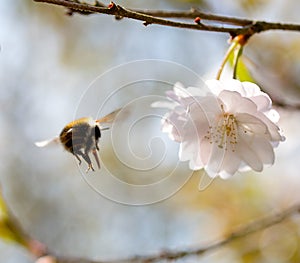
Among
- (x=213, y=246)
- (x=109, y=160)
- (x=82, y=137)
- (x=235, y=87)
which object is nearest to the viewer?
(x=82, y=137)

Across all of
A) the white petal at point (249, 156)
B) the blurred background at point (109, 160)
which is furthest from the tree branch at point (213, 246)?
the white petal at point (249, 156)

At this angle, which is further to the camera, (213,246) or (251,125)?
(213,246)

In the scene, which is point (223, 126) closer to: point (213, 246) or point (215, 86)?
point (215, 86)

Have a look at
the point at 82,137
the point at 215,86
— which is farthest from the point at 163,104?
Answer: the point at 82,137

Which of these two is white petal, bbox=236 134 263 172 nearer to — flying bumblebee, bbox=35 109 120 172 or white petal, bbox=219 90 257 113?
white petal, bbox=219 90 257 113

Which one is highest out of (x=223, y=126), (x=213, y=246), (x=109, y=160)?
(x=223, y=126)

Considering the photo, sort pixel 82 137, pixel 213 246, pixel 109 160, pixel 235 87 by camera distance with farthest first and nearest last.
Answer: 1. pixel 213 246
2. pixel 109 160
3. pixel 235 87
4. pixel 82 137

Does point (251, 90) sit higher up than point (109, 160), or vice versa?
point (251, 90)

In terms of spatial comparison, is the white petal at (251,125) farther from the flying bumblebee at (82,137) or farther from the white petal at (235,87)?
the flying bumblebee at (82,137)

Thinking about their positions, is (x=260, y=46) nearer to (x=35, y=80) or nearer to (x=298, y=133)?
(x=298, y=133)
